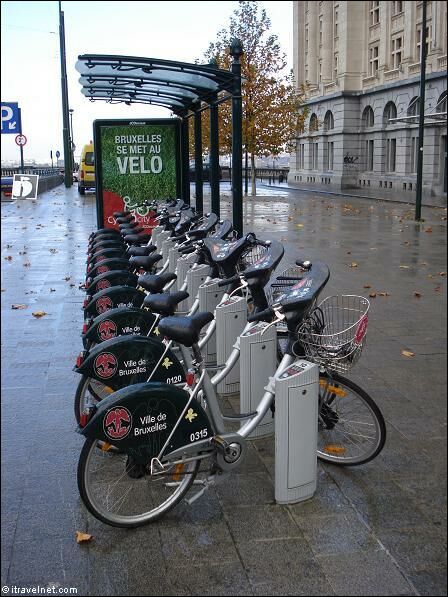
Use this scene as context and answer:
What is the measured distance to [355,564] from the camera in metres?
2.92

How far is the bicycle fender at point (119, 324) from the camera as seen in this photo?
15.3 ft

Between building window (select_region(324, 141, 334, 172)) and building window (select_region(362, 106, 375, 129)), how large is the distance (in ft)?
19.6

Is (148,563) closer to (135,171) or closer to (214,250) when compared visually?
(214,250)

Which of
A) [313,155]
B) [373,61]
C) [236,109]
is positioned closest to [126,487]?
[373,61]

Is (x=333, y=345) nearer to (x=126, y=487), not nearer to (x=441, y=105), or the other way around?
(x=126, y=487)

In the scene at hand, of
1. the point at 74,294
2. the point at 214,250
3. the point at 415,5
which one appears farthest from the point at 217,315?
the point at 74,294

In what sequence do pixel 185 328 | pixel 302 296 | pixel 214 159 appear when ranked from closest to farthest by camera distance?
1. pixel 185 328
2. pixel 302 296
3. pixel 214 159

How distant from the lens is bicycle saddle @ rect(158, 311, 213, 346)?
11.0ft

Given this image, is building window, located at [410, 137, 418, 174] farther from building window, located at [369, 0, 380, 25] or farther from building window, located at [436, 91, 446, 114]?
building window, located at [369, 0, 380, 25]

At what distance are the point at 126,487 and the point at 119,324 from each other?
1386 mm

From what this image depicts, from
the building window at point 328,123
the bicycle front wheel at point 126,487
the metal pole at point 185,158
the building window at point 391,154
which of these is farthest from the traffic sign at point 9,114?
the building window at point 328,123

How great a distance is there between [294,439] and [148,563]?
3.00ft

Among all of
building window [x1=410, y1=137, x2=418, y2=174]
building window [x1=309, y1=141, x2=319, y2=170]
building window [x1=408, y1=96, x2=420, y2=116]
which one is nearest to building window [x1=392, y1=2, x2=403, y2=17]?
building window [x1=408, y1=96, x2=420, y2=116]

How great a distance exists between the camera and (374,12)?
179 cm
